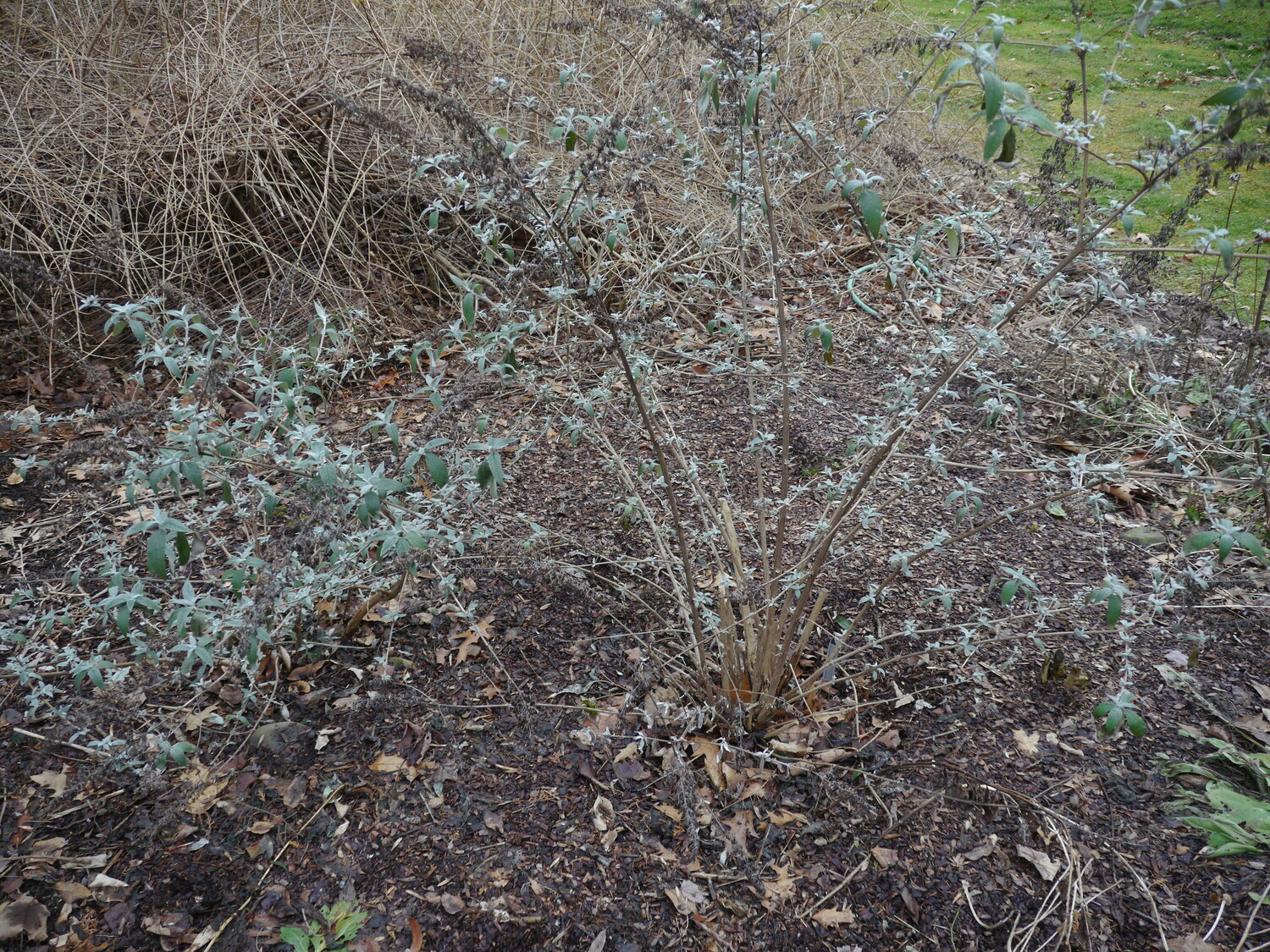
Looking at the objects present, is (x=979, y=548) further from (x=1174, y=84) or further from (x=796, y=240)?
(x=1174, y=84)

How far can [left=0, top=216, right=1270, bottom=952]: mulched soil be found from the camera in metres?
1.78

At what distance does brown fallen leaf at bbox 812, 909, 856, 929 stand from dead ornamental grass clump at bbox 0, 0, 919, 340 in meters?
2.74

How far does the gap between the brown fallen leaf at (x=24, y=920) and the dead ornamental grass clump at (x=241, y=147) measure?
2.48 m

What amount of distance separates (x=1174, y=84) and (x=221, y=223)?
25.7 ft

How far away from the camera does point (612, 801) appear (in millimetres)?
2049

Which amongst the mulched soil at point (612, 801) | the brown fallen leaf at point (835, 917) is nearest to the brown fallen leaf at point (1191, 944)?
the mulched soil at point (612, 801)

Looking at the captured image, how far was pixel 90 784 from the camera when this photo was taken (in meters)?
2.04

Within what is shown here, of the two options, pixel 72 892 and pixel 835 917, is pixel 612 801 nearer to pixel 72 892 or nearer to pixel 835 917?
pixel 835 917

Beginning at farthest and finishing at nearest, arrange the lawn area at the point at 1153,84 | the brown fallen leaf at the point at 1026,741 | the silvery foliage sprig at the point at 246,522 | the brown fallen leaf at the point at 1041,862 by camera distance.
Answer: the lawn area at the point at 1153,84 → the brown fallen leaf at the point at 1026,741 → the brown fallen leaf at the point at 1041,862 → the silvery foliage sprig at the point at 246,522

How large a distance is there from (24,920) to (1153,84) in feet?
30.5

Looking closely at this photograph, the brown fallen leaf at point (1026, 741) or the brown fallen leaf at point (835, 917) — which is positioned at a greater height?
the brown fallen leaf at point (1026, 741)

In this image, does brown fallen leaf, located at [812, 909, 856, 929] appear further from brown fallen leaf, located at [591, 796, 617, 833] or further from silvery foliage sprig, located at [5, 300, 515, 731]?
silvery foliage sprig, located at [5, 300, 515, 731]

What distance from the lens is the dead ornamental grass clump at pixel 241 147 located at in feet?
12.6

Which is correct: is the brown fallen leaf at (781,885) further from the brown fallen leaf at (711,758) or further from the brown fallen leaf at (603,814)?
the brown fallen leaf at (603,814)
